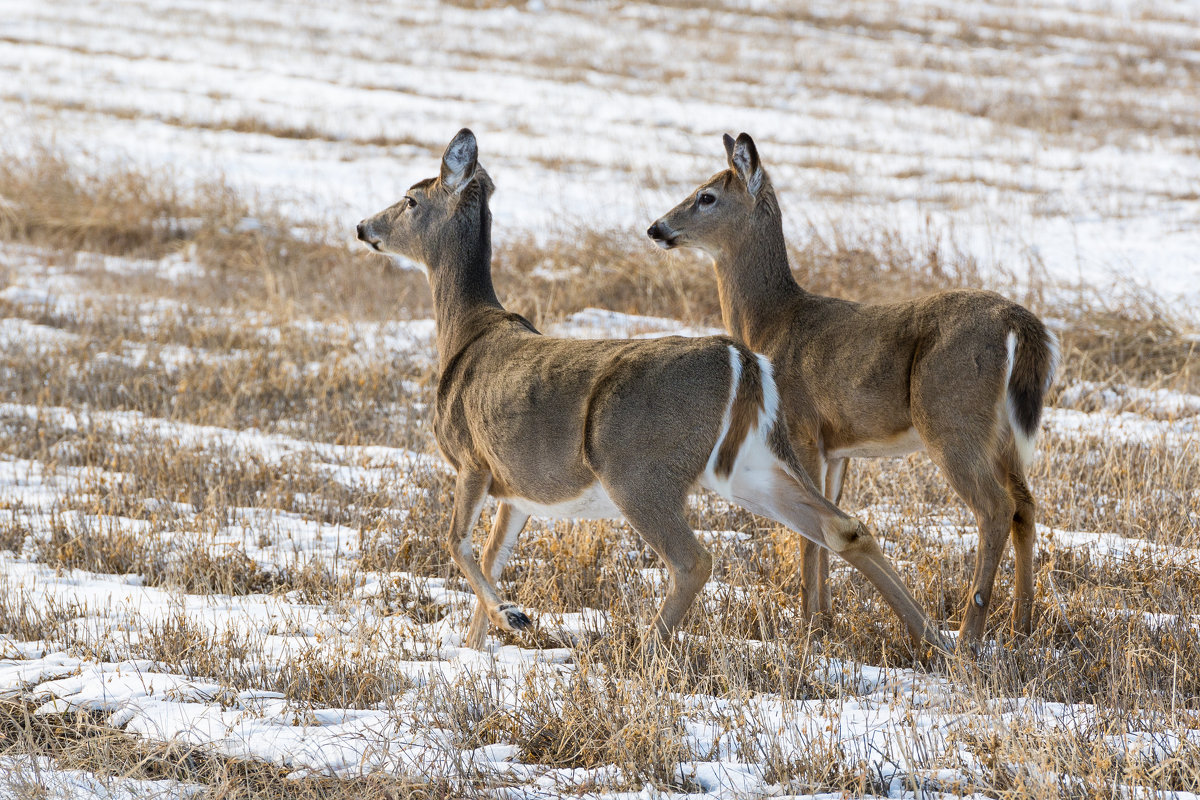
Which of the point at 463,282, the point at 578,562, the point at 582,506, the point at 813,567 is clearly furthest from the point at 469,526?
the point at 813,567

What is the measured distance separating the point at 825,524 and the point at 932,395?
748 mm

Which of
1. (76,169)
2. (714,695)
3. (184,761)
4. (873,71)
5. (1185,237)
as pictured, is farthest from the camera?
(873,71)

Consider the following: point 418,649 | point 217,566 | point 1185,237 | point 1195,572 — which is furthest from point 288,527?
point 1185,237

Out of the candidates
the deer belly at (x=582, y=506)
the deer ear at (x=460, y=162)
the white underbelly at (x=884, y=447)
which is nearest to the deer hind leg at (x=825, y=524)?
the deer belly at (x=582, y=506)

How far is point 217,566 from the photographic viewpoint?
5.67 metres

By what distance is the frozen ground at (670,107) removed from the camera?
594 inches

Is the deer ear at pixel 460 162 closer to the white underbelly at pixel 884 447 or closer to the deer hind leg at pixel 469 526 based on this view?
the deer hind leg at pixel 469 526

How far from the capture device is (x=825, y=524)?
4648 mm

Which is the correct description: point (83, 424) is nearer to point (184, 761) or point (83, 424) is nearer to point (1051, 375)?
point (184, 761)

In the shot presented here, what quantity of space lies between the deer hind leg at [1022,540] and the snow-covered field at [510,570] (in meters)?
0.12

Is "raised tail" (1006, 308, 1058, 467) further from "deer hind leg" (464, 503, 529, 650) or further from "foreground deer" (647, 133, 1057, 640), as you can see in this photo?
"deer hind leg" (464, 503, 529, 650)

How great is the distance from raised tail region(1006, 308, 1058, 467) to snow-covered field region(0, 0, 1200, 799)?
2.38 feet

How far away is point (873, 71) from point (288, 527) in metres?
22.9

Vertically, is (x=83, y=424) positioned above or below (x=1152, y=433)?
below
